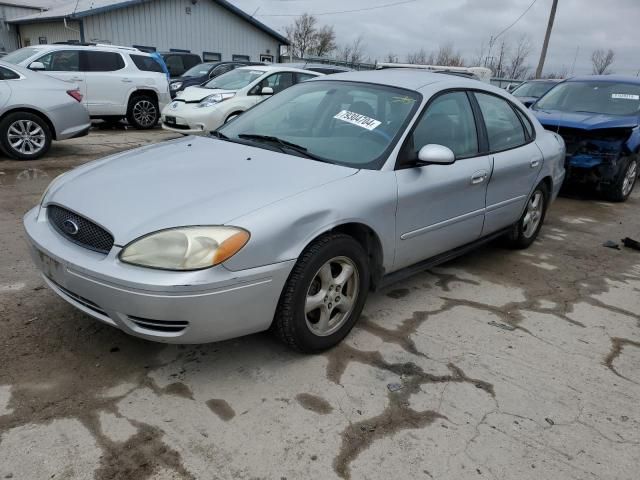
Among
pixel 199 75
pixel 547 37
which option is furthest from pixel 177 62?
pixel 547 37

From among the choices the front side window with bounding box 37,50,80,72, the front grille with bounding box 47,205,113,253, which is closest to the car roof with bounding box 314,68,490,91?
the front grille with bounding box 47,205,113,253

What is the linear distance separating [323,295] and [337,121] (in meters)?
1.27

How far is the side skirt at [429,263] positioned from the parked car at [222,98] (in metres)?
5.92

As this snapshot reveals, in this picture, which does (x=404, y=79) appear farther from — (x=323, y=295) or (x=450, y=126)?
(x=323, y=295)

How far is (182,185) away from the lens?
272 cm

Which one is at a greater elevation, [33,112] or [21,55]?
[21,55]

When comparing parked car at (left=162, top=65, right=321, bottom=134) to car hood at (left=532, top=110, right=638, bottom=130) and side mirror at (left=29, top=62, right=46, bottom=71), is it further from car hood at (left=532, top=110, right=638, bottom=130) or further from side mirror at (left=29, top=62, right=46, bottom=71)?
car hood at (left=532, top=110, right=638, bottom=130)

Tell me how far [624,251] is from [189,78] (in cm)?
1252

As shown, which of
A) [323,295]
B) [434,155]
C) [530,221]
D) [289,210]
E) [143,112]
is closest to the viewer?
[289,210]

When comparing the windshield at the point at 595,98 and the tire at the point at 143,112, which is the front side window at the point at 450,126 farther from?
the tire at the point at 143,112

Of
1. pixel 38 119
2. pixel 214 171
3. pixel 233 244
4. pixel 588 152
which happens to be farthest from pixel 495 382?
pixel 38 119

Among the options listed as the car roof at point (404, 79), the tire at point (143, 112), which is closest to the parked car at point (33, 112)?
the tire at point (143, 112)

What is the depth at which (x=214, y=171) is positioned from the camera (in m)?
2.90

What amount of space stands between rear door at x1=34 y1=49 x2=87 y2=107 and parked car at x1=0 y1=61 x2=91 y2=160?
2927 mm
